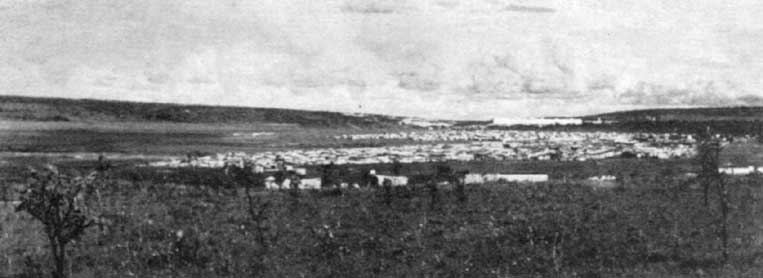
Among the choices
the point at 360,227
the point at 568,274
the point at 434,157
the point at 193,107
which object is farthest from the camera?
the point at 193,107

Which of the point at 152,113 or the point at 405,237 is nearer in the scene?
the point at 405,237

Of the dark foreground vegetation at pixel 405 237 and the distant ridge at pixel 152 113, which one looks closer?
the dark foreground vegetation at pixel 405 237

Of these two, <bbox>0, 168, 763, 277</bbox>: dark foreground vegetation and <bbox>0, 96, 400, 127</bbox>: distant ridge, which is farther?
<bbox>0, 96, 400, 127</bbox>: distant ridge

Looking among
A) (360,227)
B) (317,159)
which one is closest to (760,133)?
(317,159)

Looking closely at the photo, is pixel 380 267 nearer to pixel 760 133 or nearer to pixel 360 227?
pixel 360 227
